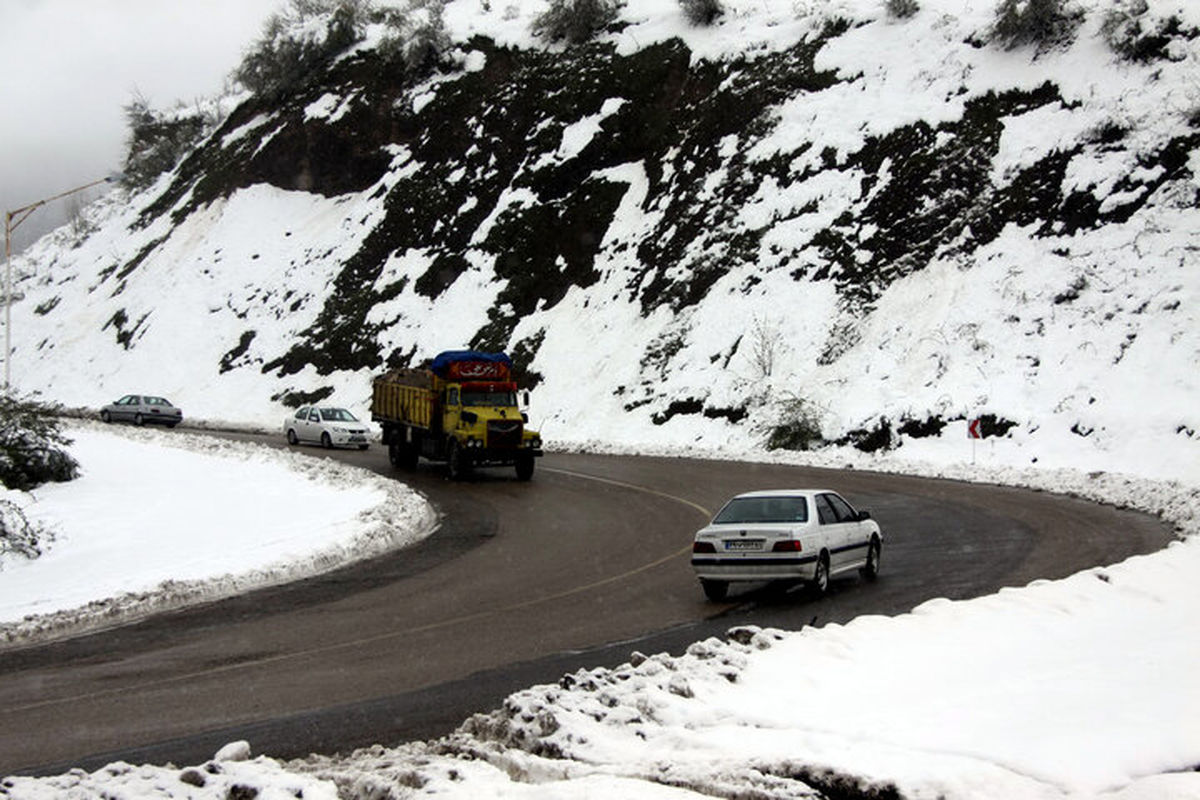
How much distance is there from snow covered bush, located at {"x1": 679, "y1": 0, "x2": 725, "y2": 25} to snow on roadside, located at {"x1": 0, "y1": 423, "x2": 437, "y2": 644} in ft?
116

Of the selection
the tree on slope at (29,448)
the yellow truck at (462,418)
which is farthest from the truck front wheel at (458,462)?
the tree on slope at (29,448)

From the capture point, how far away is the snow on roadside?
1281cm

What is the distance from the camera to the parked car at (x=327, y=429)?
121ft

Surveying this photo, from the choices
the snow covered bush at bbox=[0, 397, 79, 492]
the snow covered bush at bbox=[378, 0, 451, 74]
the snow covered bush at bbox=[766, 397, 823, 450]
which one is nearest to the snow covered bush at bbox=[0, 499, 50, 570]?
the snow covered bush at bbox=[0, 397, 79, 492]

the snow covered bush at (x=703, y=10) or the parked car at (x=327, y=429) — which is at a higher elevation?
the snow covered bush at (x=703, y=10)

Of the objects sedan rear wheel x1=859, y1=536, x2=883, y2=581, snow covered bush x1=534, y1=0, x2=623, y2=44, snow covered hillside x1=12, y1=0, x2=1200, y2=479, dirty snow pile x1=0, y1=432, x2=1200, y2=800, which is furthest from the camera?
snow covered bush x1=534, y1=0, x2=623, y2=44

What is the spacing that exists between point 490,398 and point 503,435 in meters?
1.45

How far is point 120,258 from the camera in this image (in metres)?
72.1

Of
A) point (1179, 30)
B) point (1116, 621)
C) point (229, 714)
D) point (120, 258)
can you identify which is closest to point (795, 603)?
point (1116, 621)

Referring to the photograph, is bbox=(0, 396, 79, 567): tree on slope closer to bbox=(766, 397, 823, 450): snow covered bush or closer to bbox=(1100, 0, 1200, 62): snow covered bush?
bbox=(766, 397, 823, 450): snow covered bush

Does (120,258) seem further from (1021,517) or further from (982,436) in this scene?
(1021,517)

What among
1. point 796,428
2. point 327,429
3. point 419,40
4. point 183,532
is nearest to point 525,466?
point 796,428

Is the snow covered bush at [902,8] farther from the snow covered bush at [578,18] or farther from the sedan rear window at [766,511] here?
the sedan rear window at [766,511]

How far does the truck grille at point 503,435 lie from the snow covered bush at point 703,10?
34.4m
